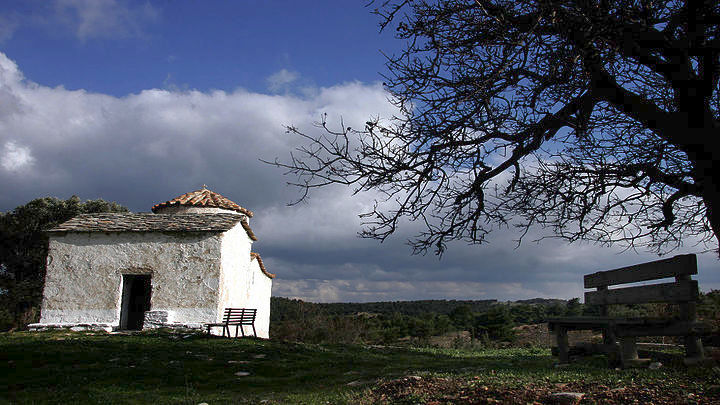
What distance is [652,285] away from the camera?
26.0ft

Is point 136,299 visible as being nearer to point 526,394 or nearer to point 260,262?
point 260,262

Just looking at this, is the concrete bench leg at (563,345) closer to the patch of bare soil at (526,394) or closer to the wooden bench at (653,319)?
the wooden bench at (653,319)

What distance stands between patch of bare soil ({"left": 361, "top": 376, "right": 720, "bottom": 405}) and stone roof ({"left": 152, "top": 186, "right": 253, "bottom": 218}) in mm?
18436

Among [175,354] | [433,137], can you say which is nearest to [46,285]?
[175,354]

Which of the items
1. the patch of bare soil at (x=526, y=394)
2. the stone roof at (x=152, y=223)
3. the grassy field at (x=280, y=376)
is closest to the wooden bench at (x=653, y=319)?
the grassy field at (x=280, y=376)

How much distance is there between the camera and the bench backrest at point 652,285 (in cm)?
733

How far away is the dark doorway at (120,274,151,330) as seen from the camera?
19.2 metres

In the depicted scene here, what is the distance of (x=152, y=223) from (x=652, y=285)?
1723 centimetres

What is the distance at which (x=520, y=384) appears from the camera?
Result: 6.19 meters

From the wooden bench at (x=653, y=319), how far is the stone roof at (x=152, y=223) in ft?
44.7

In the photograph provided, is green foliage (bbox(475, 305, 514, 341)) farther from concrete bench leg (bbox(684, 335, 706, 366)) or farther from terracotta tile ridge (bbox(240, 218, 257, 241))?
concrete bench leg (bbox(684, 335, 706, 366))

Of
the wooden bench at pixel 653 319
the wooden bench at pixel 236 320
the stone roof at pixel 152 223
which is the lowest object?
the wooden bench at pixel 236 320

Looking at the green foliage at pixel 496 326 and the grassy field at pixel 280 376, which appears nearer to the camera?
the grassy field at pixel 280 376

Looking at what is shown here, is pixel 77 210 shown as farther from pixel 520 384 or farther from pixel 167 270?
pixel 520 384
